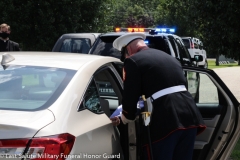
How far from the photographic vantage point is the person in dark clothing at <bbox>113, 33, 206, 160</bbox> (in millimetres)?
3781

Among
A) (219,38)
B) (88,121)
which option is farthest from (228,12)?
(88,121)

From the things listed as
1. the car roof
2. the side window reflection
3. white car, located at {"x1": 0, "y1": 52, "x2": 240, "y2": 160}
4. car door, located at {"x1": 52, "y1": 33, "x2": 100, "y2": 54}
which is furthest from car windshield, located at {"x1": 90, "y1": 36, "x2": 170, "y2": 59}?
the side window reflection

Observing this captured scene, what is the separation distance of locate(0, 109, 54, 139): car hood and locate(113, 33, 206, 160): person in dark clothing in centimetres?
85

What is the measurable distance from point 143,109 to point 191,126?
0.41m

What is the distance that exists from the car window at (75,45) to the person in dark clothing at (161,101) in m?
8.02

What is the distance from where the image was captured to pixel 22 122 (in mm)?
3062

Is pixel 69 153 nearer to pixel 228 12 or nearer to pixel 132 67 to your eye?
pixel 132 67

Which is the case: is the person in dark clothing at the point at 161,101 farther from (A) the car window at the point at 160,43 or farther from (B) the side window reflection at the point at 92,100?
(A) the car window at the point at 160,43

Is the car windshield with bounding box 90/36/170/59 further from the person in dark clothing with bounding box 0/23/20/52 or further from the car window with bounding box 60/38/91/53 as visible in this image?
the car window with bounding box 60/38/91/53

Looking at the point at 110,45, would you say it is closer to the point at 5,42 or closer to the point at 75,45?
the point at 5,42

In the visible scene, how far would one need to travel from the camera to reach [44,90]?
366cm

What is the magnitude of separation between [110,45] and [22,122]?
6553 millimetres

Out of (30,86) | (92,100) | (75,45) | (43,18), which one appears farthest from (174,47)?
(43,18)

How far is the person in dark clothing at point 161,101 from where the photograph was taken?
3781 millimetres
